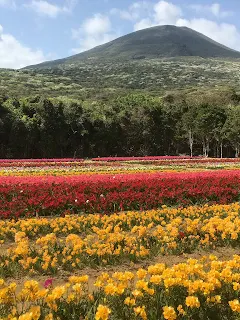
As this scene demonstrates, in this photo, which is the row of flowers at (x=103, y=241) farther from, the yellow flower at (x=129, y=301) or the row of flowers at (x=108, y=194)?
the yellow flower at (x=129, y=301)

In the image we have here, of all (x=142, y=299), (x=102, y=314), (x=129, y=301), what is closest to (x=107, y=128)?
(x=142, y=299)

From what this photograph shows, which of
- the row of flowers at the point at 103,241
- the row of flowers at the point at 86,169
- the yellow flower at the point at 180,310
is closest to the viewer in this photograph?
the yellow flower at the point at 180,310

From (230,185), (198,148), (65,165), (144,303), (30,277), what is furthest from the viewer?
(198,148)

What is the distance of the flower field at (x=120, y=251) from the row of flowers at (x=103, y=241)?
0.02 metres

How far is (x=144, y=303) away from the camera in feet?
13.6

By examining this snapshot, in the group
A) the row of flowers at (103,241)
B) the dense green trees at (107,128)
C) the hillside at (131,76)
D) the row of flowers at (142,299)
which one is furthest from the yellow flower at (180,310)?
the hillside at (131,76)

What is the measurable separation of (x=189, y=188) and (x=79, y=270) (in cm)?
743

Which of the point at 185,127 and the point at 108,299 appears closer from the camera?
the point at 108,299

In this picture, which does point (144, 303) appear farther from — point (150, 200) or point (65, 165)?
point (65, 165)

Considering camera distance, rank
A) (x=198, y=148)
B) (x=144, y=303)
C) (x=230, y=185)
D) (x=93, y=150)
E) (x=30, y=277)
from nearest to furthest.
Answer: (x=144, y=303), (x=30, y=277), (x=230, y=185), (x=93, y=150), (x=198, y=148)

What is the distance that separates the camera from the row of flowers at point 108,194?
→ 440 inches

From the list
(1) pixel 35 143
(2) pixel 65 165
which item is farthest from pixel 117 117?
(2) pixel 65 165

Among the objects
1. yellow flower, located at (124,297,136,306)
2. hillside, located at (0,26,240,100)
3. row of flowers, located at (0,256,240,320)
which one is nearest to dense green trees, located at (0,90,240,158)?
row of flowers, located at (0,256,240,320)

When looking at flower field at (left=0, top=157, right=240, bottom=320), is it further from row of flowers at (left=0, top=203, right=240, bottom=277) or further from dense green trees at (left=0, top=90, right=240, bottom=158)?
dense green trees at (left=0, top=90, right=240, bottom=158)
